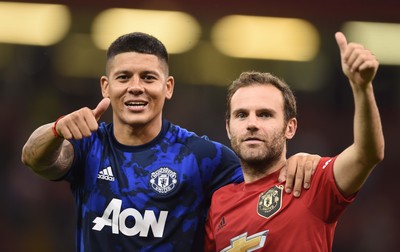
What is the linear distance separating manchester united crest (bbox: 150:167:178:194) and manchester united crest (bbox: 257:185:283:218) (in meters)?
0.49

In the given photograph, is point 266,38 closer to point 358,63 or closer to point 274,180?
point 274,180

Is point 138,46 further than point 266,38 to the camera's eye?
No

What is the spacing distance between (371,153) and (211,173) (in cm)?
113

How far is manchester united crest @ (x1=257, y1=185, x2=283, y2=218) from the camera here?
4.32m

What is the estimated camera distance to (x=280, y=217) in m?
4.28

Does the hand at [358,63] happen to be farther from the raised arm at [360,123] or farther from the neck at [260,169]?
the neck at [260,169]

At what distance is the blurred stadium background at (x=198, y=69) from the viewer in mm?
9453

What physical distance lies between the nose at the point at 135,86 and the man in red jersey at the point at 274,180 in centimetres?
50

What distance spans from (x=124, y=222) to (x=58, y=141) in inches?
22.3

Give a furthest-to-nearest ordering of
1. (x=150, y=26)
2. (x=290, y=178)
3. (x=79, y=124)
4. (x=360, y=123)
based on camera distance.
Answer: (x=150, y=26) → (x=290, y=178) → (x=79, y=124) → (x=360, y=123)

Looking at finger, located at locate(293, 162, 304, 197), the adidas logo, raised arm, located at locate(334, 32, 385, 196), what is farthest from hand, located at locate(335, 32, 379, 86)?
the adidas logo

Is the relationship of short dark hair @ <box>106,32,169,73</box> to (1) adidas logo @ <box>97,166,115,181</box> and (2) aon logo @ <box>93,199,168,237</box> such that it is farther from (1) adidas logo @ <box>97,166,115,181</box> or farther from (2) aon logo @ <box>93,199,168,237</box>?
(2) aon logo @ <box>93,199,168,237</box>

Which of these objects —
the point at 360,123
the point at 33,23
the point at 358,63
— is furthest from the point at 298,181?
the point at 33,23

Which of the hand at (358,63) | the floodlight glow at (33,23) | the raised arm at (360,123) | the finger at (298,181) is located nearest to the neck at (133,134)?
the finger at (298,181)
